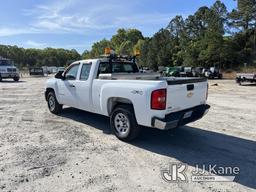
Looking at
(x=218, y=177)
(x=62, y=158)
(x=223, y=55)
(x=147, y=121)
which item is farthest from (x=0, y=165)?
(x=223, y=55)

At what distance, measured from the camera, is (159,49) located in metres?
77.1

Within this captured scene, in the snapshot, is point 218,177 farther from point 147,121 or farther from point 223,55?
point 223,55

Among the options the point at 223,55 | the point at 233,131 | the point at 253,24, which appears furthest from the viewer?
the point at 253,24

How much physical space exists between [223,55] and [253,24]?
963 cm

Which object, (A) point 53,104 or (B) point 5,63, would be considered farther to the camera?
(B) point 5,63

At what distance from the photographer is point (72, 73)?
859 cm

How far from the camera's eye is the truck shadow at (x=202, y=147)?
5250mm

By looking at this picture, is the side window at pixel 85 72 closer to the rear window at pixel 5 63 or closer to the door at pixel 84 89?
the door at pixel 84 89

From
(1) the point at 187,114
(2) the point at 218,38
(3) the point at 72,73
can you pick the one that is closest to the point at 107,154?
(1) the point at 187,114

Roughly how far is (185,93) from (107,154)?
Result: 6.87 ft

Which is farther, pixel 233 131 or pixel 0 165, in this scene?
pixel 233 131

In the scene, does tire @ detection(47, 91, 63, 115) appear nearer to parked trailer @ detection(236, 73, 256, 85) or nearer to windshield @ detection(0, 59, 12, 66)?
parked trailer @ detection(236, 73, 256, 85)

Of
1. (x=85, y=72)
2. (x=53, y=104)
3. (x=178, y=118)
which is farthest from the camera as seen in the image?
(x=53, y=104)

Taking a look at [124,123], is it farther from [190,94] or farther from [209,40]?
[209,40]
